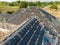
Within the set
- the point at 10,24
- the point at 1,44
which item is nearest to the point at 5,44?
the point at 1,44

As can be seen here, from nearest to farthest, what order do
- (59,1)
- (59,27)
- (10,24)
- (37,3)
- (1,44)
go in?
(1,44) < (10,24) < (59,27) < (37,3) < (59,1)

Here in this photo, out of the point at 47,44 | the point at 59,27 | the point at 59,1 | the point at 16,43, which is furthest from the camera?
the point at 59,1

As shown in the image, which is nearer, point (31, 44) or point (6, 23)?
point (31, 44)

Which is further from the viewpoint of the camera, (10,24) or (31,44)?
(10,24)

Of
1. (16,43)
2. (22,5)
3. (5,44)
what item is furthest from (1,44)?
(22,5)

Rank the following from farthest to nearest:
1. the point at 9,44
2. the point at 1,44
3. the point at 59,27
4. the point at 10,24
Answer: the point at 59,27
the point at 10,24
the point at 9,44
the point at 1,44

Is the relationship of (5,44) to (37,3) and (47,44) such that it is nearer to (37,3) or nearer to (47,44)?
(47,44)

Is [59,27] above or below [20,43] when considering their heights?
below

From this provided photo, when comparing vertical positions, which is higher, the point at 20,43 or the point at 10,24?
the point at 20,43

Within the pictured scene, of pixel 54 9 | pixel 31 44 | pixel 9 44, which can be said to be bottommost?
pixel 54 9

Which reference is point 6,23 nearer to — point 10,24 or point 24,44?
point 10,24
